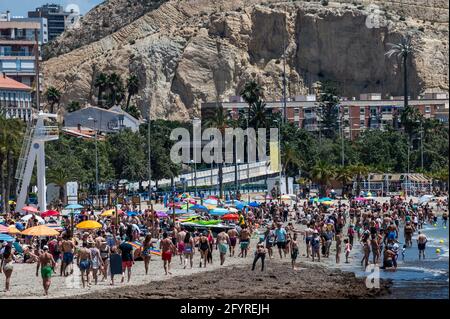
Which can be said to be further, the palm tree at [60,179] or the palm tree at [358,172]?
the palm tree at [358,172]

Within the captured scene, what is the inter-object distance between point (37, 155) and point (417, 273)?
25606 millimetres

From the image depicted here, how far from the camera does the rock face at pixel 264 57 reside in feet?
571

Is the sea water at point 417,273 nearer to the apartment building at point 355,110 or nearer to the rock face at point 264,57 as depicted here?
the apartment building at point 355,110

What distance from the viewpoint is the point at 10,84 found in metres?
126

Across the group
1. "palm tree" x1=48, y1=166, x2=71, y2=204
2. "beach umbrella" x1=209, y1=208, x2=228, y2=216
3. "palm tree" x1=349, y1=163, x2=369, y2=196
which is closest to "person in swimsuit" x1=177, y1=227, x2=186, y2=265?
"beach umbrella" x1=209, y1=208, x2=228, y2=216

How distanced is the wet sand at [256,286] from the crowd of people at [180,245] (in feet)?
3.54

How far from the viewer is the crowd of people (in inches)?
1411

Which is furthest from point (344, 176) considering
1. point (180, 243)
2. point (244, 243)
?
point (180, 243)

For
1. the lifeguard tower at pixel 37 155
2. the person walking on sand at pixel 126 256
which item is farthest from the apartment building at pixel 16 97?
the person walking on sand at pixel 126 256

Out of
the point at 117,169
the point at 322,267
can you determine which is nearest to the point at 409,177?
the point at 117,169

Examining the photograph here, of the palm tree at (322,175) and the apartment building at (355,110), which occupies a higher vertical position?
the apartment building at (355,110)

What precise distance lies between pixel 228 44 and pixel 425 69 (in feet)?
92.4

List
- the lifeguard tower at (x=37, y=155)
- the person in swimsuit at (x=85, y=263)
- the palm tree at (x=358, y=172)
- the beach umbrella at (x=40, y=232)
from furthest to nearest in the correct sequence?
the palm tree at (x=358, y=172) → the lifeguard tower at (x=37, y=155) → the beach umbrella at (x=40, y=232) → the person in swimsuit at (x=85, y=263)

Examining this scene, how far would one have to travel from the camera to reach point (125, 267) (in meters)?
36.5
